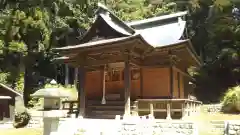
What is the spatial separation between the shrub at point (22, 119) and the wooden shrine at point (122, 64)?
6.91 metres

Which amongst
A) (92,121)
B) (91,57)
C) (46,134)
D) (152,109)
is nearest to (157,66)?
(152,109)

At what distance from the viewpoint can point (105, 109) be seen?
55.2ft

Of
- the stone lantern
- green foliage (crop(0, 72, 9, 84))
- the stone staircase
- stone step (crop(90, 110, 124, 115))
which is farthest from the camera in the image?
green foliage (crop(0, 72, 9, 84))

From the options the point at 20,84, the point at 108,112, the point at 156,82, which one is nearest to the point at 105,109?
the point at 108,112

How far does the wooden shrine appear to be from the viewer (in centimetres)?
1563

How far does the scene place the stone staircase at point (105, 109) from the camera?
53.3ft

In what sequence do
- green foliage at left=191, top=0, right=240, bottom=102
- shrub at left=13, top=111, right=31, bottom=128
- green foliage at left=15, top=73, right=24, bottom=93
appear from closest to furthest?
shrub at left=13, top=111, right=31, bottom=128 → green foliage at left=15, top=73, right=24, bottom=93 → green foliage at left=191, top=0, right=240, bottom=102

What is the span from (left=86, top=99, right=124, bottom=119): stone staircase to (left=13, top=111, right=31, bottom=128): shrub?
778 centimetres

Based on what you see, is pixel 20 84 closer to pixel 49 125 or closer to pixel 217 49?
pixel 49 125

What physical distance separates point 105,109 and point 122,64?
2.95 metres

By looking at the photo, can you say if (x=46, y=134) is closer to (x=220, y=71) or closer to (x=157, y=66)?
(x=157, y=66)

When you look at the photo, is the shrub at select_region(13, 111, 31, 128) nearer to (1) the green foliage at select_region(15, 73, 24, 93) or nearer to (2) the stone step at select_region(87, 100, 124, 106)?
(1) the green foliage at select_region(15, 73, 24, 93)

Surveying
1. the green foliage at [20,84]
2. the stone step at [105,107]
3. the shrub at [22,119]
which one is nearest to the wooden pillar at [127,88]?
the stone step at [105,107]

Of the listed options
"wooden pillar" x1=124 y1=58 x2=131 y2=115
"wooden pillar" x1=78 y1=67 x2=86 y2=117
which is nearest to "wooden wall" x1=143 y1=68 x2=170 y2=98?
"wooden pillar" x1=124 y1=58 x2=131 y2=115
